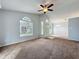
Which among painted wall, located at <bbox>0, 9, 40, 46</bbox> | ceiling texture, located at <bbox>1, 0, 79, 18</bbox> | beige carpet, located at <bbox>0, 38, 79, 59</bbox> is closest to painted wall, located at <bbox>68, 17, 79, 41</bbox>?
ceiling texture, located at <bbox>1, 0, 79, 18</bbox>

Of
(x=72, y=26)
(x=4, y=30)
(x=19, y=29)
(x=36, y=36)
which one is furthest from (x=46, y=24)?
(x=4, y=30)

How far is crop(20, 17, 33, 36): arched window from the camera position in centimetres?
673

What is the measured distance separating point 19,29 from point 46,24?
350 cm

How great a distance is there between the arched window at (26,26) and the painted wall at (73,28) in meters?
3.64

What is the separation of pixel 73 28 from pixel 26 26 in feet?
13.7

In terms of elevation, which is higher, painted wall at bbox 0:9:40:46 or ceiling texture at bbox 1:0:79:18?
ceiling texture at bbox 1:0:79:18

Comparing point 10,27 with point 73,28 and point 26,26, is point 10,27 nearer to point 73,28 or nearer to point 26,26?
point 26,26

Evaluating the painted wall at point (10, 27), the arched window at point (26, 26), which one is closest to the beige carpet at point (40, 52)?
the painted wall at point (10, 27)

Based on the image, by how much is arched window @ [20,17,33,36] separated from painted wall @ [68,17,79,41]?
3.64m

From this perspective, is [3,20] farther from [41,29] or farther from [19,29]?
[41,29]

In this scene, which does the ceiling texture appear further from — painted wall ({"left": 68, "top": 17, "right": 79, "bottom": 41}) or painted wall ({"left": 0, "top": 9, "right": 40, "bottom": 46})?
painted wall ({"left": 68, "top": 17, "right": 79, "bottom": 41})

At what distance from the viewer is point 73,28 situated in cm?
707

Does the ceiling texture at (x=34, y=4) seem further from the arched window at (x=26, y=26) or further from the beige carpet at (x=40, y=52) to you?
the beige carpet at (x=40, y=52)

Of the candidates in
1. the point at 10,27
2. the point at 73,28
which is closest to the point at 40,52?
the point at 10,27
